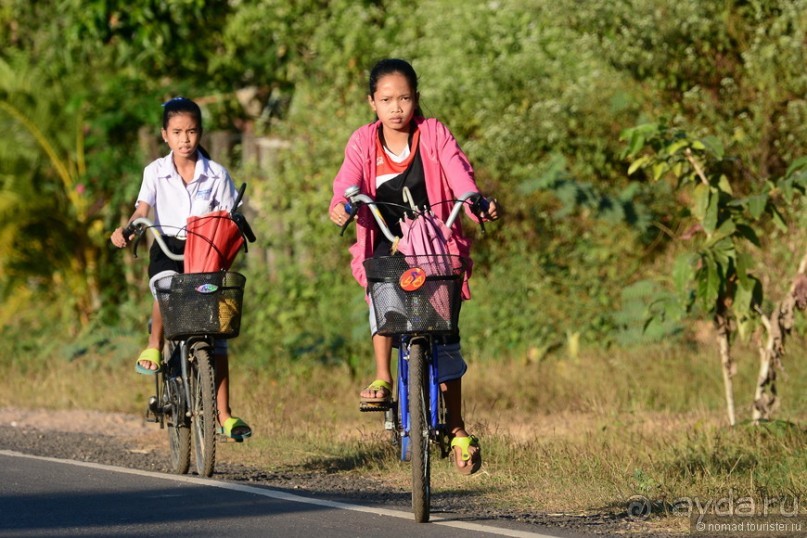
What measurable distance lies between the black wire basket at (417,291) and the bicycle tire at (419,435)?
0.22m

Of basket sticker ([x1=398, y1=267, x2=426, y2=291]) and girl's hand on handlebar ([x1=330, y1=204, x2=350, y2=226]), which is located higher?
girl's hand on handlebar ([x1=330, y1=204, x2=350, y2=226])

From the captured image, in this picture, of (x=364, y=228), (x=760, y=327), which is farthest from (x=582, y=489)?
A: (x=760, y=327)

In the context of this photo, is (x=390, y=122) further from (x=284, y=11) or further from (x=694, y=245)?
(x=284, y=11)

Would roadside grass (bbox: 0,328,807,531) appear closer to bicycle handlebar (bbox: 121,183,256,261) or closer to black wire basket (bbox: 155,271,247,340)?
black wire basket (bbox: 155,271,247,340)

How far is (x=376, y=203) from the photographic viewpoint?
6.86m

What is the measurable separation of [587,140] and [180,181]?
686cm

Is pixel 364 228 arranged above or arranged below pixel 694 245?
below

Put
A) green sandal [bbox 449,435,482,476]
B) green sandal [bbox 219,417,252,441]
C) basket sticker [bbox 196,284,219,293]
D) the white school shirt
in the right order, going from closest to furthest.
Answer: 1. green sandal [bbox 449,435,482,476]
2. basket sticker [bbox 196,284,219,293]
3. green sandal [bbox 219,417,252,441]
4. the white school shirt

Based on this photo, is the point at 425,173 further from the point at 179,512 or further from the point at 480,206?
the point at 179,512

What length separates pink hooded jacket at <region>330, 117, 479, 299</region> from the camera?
23.9ft

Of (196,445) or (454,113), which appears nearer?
(196,445)

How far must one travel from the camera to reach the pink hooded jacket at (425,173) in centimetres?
729

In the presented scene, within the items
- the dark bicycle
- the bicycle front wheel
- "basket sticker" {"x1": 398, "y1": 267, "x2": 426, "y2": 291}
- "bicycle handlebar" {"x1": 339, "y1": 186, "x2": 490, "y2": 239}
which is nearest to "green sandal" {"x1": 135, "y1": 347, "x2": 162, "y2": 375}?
the bicycle front wheel

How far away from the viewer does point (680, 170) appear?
33.4ft
